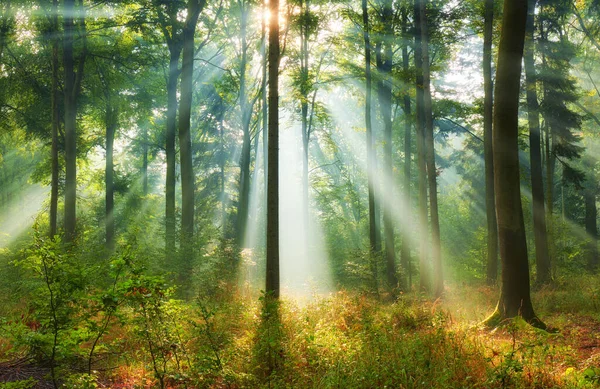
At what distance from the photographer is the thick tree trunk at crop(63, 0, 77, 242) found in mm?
13609

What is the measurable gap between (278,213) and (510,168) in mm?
4532

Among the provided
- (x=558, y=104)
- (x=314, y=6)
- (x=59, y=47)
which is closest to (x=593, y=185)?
(x=558, y=104)

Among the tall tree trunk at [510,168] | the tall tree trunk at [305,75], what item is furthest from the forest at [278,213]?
the tall tree trunk at [305,75]

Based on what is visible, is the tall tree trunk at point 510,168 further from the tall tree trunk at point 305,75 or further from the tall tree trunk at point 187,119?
the tall tree trunk at point 187,119

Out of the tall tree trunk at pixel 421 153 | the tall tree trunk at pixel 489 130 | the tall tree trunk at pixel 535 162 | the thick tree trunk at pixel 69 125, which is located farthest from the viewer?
the tall tree trunk at pixel 535 162

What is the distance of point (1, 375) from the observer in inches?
209

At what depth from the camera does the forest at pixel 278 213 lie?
17.1 feet

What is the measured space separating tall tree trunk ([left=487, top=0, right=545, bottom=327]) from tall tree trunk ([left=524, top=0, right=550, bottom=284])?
884 centimetres

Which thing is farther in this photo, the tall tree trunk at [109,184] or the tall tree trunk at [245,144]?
the tall tree trunk at [245,144]

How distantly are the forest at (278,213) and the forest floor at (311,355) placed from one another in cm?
4

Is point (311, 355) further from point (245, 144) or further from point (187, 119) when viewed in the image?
point (245, 144)

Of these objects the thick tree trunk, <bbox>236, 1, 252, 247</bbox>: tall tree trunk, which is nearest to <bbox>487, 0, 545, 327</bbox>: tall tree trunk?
the thick tree trunk

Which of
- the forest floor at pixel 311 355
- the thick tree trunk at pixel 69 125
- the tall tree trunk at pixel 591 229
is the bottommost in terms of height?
the forest floor at pixel 311 355

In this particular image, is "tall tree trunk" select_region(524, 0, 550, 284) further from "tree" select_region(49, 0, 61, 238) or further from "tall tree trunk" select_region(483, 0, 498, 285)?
"tree" select_region(49, 0, 61, 238)
